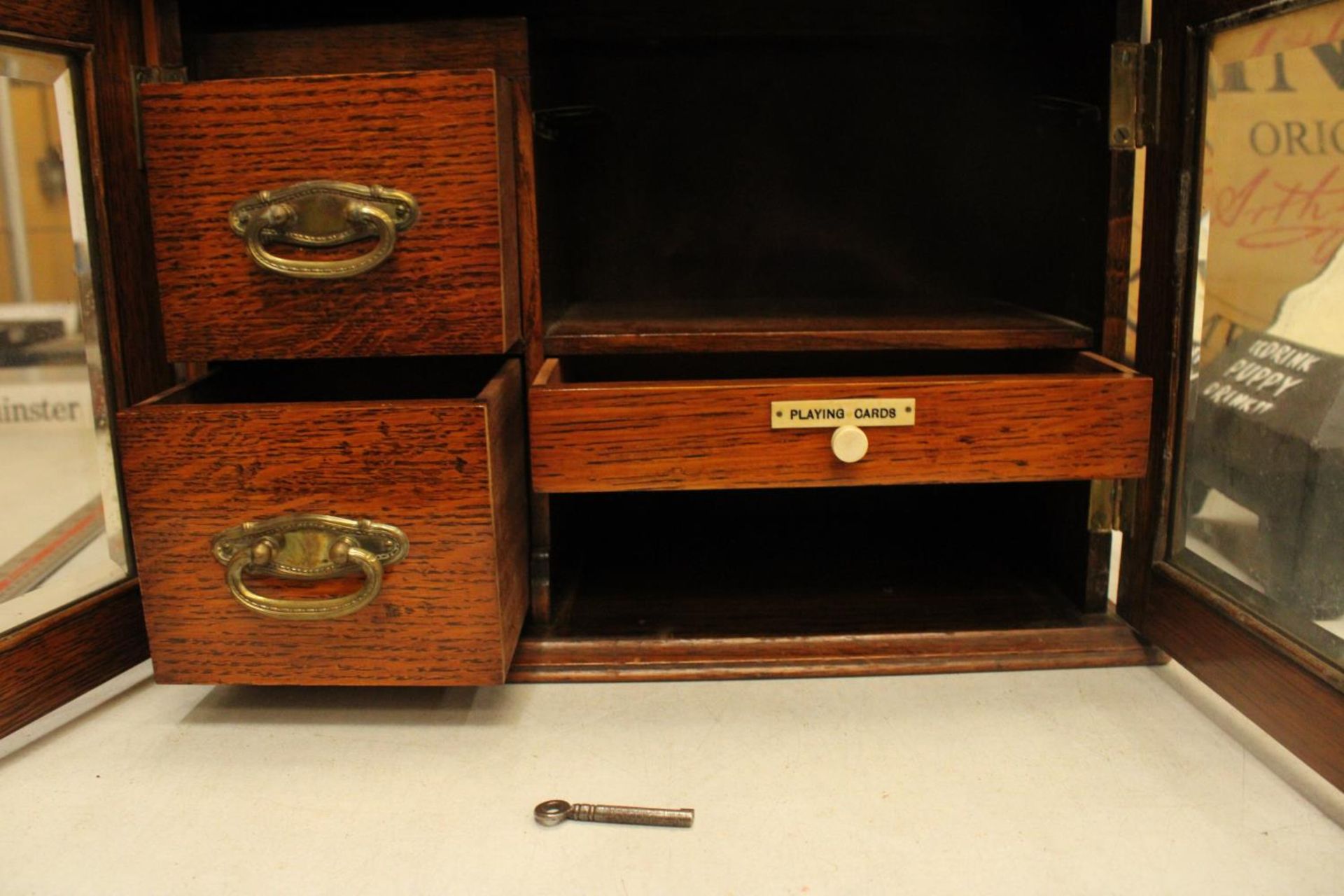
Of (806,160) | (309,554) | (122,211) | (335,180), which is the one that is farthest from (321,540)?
(806,160)

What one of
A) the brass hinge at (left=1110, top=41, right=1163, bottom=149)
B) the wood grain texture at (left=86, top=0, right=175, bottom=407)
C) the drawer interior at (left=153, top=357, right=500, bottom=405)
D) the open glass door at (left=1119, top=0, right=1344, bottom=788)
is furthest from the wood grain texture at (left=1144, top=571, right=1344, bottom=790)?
the wood grain texture at (left=86, top=0, right=175, bottom=407)

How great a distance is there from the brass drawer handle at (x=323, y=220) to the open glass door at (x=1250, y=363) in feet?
1.97

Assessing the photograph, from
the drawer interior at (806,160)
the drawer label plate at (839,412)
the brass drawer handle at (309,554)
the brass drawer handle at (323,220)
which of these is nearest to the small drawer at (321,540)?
the brass drawer handle at (309,554)

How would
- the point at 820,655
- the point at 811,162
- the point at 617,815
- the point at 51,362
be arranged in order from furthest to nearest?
the point at 811,162 → the point at 51,362 → the point at 820,655 → the point at 617,815

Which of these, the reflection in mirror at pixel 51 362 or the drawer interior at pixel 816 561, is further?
the drawer interior at pixel 816 561

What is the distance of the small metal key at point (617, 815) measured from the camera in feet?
2.16

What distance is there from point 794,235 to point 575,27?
376 mm

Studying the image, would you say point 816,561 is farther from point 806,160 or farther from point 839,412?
point 806,160

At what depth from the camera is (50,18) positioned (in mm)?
785

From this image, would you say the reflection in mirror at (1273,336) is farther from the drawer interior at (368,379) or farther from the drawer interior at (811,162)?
the drawer interior at (368,379)

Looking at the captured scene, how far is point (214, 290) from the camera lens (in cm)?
76

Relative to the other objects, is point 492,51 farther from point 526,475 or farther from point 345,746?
point 345,746

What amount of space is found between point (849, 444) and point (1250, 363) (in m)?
0.32

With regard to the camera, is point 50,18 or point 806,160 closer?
point 50,18
